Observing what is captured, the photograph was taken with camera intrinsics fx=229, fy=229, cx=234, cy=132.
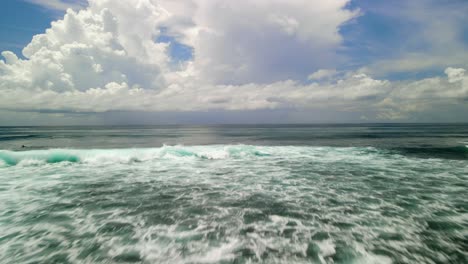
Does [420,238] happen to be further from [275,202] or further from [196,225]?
[196,225]

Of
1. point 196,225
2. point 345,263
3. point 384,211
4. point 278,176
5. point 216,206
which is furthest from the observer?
point 278,176

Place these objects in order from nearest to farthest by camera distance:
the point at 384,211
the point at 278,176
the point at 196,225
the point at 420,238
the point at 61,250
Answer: the point at 61,250 → the point at 420,238 → the point at 196,225 → the point at 384,211 → the point at 278,176

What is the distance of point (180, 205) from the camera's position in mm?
9203

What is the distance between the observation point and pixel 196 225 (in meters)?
7.36

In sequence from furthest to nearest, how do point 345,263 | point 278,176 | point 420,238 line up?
point 278,176 < point 420,238 < point 345,263

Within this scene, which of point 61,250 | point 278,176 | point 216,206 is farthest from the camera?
point 278,176

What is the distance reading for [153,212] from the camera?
27.7 ft

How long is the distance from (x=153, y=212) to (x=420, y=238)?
8380mm

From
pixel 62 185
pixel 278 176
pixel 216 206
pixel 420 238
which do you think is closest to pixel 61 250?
pixel 216 206

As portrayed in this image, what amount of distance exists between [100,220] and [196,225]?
11.0 ft

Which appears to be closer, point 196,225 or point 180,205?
point 196,225

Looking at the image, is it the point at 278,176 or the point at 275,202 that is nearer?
the point at 275,202

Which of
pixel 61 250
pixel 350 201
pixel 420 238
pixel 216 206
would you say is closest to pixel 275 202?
pixel 216 206

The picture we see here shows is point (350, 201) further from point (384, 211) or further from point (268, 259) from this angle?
point (268, 259)
